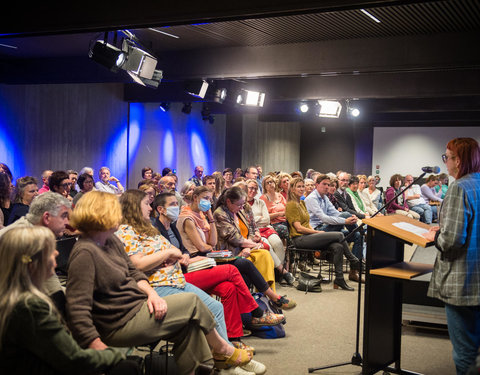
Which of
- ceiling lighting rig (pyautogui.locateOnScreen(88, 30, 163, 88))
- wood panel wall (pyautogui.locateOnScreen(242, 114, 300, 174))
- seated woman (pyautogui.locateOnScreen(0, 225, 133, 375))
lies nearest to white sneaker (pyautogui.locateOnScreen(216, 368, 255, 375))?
seated woman (pyautogui.locateOnScreen(0, 225, 133, 375))

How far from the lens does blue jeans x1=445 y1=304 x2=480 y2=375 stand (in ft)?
9.27

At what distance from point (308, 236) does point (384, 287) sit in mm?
2932

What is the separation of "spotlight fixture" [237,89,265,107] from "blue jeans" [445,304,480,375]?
7846 millimetres

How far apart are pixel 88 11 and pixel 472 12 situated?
378cm

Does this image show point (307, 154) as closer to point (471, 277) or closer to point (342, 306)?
point (342, 306)

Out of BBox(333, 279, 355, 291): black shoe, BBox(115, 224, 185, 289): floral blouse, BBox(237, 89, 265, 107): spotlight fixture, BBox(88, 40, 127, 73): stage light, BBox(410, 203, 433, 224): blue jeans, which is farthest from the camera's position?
BBox(410, 203, 433, 224): blue jeans

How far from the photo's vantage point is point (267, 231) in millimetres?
6352

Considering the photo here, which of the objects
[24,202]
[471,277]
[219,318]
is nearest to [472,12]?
[471,277]

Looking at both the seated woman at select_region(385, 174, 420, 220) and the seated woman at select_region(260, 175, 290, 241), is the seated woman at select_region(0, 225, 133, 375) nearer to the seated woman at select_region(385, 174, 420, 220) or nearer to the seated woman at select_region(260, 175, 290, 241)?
the seated woman at select_region(260, 175, 290, 241)

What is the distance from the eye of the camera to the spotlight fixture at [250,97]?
10298mm

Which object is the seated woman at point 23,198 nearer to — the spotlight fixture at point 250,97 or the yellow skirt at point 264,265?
the yellow skirt at point 264,265

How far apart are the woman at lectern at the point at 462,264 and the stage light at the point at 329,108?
10326mm

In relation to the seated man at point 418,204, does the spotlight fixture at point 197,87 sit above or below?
above

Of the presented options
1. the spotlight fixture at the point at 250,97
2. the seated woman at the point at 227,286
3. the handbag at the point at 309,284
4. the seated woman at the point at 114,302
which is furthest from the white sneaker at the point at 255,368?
the spotlight fixture at the point at 250,97
